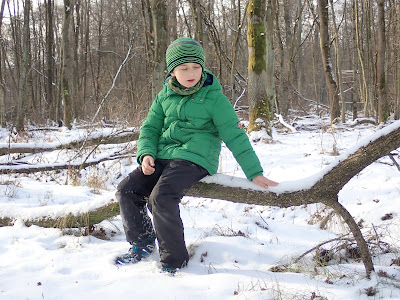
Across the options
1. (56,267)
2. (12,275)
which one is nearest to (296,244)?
(56,267)

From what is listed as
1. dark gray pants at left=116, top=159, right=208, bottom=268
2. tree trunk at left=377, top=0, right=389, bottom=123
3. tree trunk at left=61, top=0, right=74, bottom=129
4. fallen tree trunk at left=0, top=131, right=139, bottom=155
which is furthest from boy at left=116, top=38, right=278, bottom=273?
tree trunk at left=61, top=0, right=74, bottom=129

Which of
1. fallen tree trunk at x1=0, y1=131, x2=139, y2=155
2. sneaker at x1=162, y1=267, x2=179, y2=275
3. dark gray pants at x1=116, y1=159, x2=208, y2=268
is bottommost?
sneaker at x1=162, y1=267, x2=179, y2=275

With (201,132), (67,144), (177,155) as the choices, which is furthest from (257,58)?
(177,155)

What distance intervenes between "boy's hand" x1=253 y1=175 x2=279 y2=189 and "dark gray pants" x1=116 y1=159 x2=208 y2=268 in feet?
1.10

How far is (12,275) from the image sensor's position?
1.90 m

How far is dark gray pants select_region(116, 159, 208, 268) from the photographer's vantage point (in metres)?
1.99

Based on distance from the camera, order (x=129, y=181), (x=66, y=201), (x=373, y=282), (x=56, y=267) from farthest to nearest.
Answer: (x=66, y=201) → (x=129, y=181) → (x=56, y=267) → (x=373, y=282)

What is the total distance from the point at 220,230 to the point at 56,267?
1.32 metres

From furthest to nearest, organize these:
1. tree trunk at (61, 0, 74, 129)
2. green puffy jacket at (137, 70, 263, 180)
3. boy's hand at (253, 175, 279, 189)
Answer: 1. tree trunk at (61, 0, 74, 129)
2. green puffy jacket at (137, 70, 263, 180)
3. boy's hand at (253, 175, 279, 189)

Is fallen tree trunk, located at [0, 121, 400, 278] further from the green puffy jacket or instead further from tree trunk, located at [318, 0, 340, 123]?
tree trunk, located at [318, 0, 340, 123]

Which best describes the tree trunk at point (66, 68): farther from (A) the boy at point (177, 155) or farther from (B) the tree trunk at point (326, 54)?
(A) the boy at point (177, 155)

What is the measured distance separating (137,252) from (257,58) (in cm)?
513

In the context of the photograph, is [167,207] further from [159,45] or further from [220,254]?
[159,45]

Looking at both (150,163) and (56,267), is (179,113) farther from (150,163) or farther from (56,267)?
(56,267)
